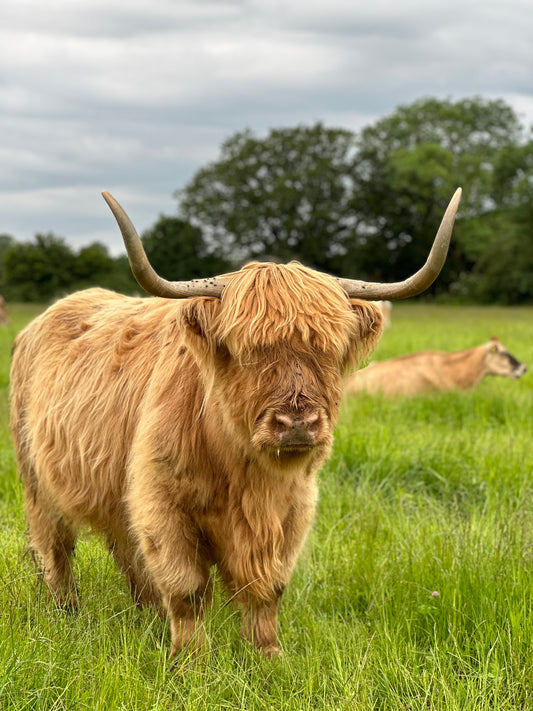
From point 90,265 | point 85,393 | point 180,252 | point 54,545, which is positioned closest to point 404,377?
point 54,545

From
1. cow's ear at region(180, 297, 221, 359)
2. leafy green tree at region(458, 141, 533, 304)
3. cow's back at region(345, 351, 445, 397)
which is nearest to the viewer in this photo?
cow's ear at region(180, 297, 221, 359)

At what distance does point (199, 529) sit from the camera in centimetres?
326

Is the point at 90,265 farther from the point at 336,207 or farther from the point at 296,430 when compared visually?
the point at 296,430

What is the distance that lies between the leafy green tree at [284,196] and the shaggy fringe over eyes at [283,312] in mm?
52818

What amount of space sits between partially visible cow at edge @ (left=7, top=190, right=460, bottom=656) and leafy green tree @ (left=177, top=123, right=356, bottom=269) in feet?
172

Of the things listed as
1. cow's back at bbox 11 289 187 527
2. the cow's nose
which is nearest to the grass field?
cow's back at bbox 11 289 187 527

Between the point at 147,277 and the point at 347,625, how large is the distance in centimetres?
173

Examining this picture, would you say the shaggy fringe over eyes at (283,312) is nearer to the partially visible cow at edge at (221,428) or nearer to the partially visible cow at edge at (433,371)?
the partially visible cow at edge at (221,428)

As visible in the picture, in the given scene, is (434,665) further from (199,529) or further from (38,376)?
(38,376)

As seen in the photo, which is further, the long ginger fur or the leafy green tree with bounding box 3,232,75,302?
the leafy green tree with bounding box 3,232,75,302

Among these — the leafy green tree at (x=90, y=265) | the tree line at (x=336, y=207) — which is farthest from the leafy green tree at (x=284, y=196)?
the leafy green tree at (x=90, y=265)

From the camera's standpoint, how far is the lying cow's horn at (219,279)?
2.84 meters

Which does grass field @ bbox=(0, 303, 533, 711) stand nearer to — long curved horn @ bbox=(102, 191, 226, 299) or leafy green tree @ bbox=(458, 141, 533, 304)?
long curved horn @ bbox=(102, 191, 226, 299)

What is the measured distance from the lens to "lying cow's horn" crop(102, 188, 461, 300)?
2838 mm
